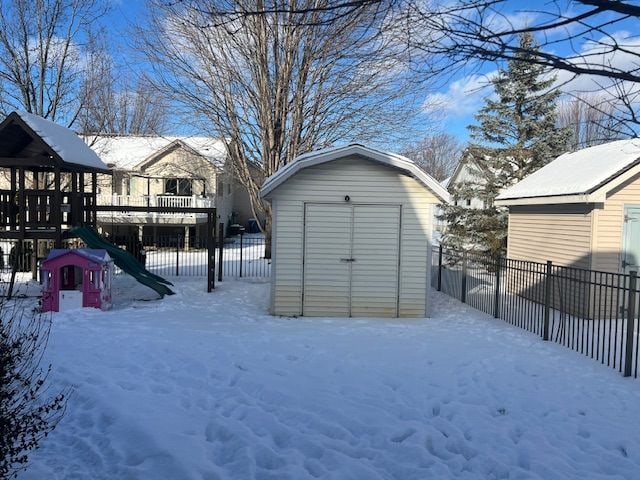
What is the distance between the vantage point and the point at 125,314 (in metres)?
10.5

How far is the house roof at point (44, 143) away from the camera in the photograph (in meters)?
12.0

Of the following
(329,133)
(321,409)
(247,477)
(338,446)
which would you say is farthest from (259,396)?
(329,133)

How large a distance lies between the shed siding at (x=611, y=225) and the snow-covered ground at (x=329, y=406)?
352cm

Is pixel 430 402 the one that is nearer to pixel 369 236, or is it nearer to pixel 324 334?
pixel 324 334

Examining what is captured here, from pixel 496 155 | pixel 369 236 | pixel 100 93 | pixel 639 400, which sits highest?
pixel 100 93

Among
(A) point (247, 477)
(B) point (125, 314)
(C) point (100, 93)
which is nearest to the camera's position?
(A) point (247, 477)

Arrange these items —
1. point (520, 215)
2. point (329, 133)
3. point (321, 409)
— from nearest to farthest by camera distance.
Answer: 1. point (321, 409)
2. point (520, 215)
3. point (329, 133)

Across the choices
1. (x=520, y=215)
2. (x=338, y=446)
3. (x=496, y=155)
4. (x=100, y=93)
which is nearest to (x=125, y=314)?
(x=338, y=446)

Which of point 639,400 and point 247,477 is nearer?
point 247,477

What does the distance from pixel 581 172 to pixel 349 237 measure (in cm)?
661

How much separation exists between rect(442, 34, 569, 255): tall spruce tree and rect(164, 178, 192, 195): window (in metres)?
17.7

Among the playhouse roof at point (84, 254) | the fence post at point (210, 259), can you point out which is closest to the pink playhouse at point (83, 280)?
the playhouse roof at point (84, 254)

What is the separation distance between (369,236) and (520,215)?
22.1 ft

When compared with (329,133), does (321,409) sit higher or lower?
lower
